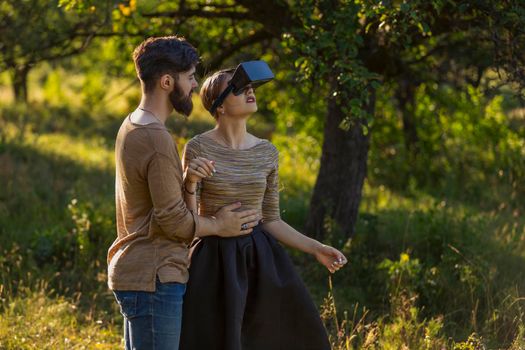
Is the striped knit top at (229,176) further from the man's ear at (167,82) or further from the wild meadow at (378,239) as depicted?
the wild meadow at (378,239)

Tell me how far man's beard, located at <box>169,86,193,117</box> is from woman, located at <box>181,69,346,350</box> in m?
0.31

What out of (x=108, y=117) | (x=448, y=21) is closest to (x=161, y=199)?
(x=448, y=21)

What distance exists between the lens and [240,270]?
3.44 metres

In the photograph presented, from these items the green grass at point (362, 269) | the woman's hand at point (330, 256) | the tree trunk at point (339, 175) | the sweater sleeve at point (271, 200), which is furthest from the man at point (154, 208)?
the tree trunk at point (339, 175)

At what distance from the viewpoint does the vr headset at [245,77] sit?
3.38 metres

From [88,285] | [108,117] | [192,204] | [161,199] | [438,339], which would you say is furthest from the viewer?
[108,117]

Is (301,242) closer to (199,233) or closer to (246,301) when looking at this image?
(246,301)

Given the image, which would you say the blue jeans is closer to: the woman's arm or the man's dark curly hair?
the woman's arm

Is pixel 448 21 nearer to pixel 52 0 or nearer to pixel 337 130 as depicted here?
pixel 337 130

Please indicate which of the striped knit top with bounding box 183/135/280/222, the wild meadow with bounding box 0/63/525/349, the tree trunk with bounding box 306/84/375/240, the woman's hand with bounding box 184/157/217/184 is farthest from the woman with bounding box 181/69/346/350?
the tree trunk with bounding box 306/84/375/240

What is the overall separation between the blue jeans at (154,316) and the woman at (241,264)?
0.80 ft

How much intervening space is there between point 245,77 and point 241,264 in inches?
30.5

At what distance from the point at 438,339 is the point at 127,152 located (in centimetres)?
246

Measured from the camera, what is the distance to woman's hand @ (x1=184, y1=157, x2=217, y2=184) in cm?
312
